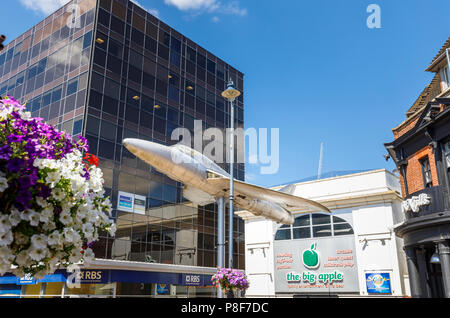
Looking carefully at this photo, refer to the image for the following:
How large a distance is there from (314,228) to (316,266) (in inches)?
117

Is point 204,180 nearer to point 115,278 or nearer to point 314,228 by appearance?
point 115,278

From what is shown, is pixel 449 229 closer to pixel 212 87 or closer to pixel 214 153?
pixel 214 153

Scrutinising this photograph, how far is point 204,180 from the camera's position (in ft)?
72.4

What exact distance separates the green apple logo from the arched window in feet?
3.77

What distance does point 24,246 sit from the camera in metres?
3.42

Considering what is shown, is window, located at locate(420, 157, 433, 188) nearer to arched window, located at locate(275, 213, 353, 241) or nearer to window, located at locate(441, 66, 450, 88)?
window, located at locate(441, 66, 450, 88)

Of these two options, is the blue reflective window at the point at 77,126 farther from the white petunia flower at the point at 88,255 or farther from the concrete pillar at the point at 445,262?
the white petunia flower at the point at 88,255

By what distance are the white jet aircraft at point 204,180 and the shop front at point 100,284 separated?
9.10m

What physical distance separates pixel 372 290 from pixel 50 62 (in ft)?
108

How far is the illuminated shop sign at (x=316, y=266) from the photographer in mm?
28502

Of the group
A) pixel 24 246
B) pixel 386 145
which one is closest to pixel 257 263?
pixel 386 145

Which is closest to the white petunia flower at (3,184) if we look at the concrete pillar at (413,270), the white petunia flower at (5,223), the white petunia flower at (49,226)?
the white petunia flower at (5,223)

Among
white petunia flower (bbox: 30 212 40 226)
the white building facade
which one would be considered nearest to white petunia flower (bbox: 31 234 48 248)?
white petunia flower (bbox: 30 212 40 226)

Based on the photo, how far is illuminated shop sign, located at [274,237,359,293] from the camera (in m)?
28.5
